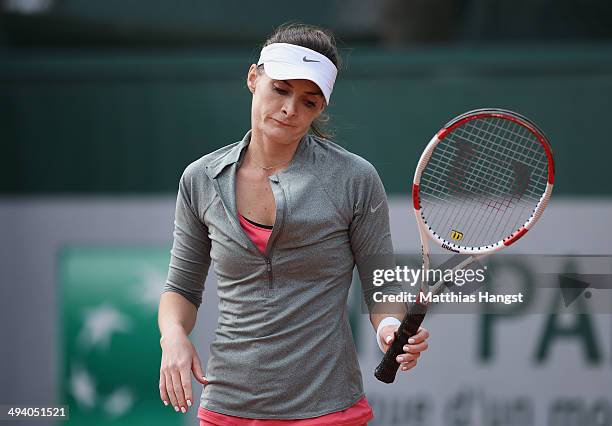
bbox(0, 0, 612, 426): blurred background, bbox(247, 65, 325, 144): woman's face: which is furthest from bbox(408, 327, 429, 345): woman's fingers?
bbox(0, 0, 612, 426): blurred background

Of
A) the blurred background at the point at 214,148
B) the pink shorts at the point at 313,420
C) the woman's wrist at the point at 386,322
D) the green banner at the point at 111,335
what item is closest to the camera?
the pink shorts at the point at 313,420

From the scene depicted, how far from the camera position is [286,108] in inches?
85.3

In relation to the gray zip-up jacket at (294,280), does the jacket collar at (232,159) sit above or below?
above

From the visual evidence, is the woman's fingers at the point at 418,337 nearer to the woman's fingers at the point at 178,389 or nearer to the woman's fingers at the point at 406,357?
the woman's fingers at the point at 406,357

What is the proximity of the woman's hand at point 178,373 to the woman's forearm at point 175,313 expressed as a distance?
0.07 m

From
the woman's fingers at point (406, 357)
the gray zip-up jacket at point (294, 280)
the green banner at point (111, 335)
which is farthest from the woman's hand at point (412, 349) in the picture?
the green banner at point (111, 335)

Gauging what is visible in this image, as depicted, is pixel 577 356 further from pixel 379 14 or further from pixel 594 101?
pixel 379 14

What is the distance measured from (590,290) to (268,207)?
1.60m

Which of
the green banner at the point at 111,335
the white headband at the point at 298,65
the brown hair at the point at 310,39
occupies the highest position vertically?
the brown hair at the point at 310,39

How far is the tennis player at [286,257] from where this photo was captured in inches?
84.9

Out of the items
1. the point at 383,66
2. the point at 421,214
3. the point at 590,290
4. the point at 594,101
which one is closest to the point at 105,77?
the point at 383,66

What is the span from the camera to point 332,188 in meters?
2.18

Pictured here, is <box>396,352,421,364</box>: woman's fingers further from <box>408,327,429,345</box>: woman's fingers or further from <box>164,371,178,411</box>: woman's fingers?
<box>164,371,178,411</box>: woman's fingers

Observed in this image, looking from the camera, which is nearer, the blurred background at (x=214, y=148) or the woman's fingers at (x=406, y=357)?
the woman's fingers at (x=406, y=357)
